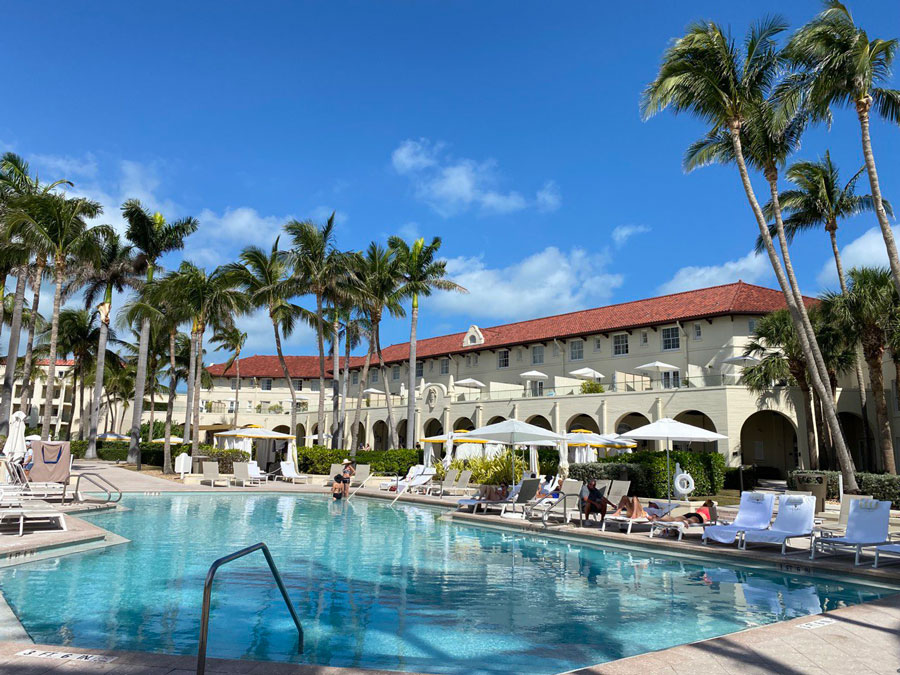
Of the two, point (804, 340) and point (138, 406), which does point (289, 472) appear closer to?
point (138, 406)

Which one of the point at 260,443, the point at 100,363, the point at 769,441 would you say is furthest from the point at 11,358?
the point at 769,441

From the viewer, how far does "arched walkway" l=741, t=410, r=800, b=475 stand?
33.7 metres

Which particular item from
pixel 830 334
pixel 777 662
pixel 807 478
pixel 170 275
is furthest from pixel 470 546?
pixel 170 275

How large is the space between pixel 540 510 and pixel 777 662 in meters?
12.3

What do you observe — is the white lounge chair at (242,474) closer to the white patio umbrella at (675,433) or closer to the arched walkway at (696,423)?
the white patio umbrella at (675,433)

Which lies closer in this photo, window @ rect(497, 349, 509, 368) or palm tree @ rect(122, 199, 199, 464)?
palm tree @ rect(122, 199, 199, 464)

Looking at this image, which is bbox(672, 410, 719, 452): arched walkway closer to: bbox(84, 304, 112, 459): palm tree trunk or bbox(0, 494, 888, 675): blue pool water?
bbox(0, 494, 888, 675): blue pool water

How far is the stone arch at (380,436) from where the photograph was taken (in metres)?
52.2

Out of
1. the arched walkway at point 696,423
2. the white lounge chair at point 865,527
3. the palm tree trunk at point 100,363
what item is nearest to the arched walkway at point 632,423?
the arched walkway at point 696,423

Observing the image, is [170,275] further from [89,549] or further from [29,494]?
[89,549]

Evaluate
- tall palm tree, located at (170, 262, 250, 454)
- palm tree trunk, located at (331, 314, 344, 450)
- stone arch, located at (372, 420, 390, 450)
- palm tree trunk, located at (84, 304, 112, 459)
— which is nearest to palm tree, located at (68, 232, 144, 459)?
palm tree trunk, located at (84, 304, 112, 459)

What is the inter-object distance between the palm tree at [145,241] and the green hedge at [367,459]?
30.3ft

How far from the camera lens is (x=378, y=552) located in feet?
37.7

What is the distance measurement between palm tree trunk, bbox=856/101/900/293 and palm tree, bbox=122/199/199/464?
3260 centimetres
